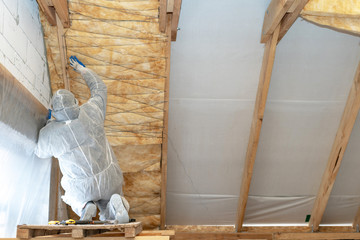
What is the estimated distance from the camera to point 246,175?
479 centimetres

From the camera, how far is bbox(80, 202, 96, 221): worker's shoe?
305 centimetres

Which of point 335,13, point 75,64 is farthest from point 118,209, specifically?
point 335,13

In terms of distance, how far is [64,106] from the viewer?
3.00 metres

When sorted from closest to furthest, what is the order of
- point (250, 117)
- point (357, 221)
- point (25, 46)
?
point (25, 46), point (250, 117), point (357, 221)

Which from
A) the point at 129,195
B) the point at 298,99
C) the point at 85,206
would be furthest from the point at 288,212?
the point at 85,206

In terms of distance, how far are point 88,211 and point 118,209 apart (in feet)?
0.83

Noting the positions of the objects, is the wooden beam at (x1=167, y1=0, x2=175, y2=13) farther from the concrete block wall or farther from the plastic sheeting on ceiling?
the concrete block wall

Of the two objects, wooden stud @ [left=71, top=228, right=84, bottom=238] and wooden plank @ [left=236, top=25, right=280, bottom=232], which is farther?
wooden plank @ [left=236, top=25, right=280, bottom=232]

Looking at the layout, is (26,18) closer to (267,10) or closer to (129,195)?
Result: (267,10)

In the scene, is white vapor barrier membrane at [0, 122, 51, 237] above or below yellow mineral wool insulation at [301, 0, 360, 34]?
below

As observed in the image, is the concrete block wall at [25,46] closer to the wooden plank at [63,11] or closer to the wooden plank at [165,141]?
the wooden plank at [63,11]

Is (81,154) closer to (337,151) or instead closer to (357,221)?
(337,151)

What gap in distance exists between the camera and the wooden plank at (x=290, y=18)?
11.2 feet

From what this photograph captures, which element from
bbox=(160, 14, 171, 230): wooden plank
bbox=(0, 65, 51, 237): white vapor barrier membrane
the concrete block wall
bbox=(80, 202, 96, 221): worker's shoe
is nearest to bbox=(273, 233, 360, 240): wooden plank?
bbox=(160, 14, 171, 230): wooden plank
